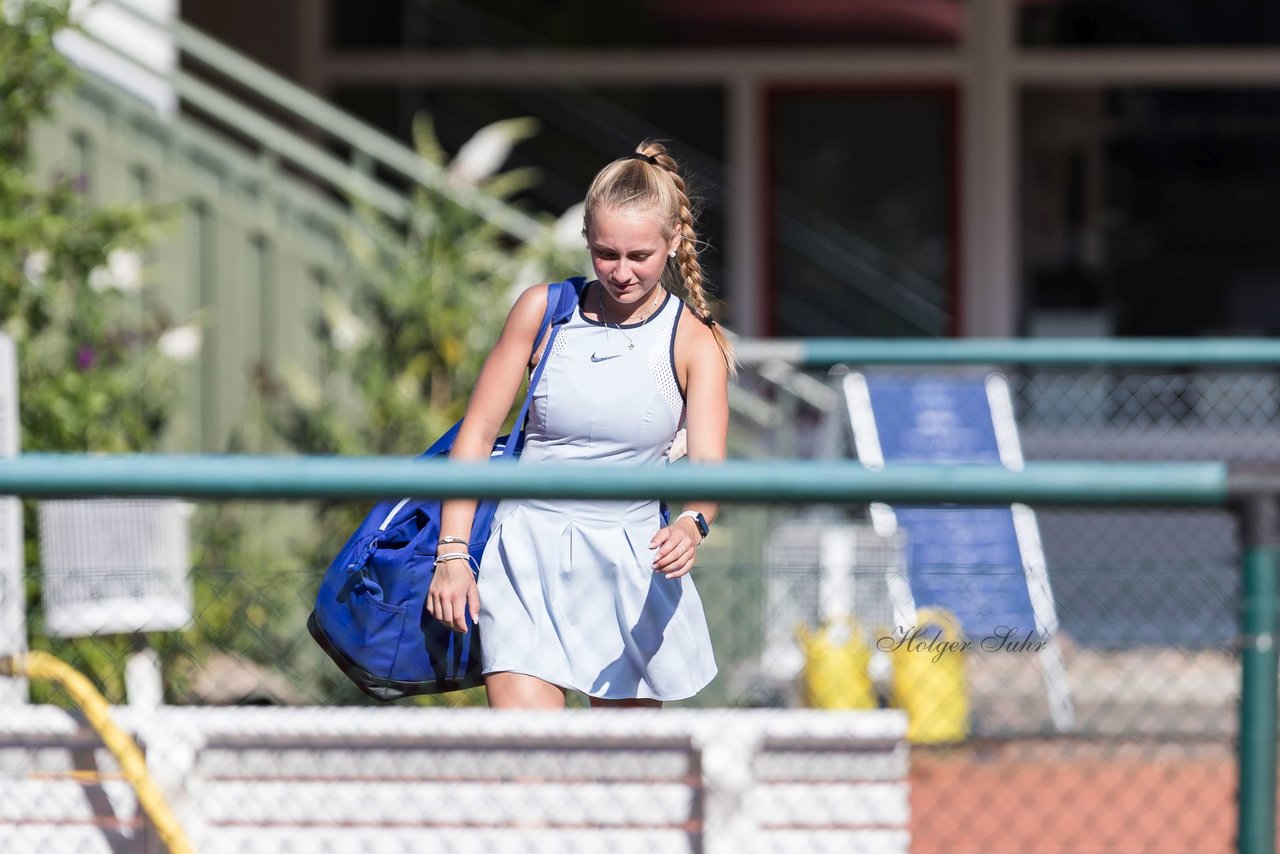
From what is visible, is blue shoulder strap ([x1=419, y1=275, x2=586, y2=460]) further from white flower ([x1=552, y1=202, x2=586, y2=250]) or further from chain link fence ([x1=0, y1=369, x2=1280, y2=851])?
white flower ([x1=552, y1=202, x2=586, y2=250])

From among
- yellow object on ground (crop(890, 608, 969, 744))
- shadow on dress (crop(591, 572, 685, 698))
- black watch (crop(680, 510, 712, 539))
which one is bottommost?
yellow object on ground (crop(890, 608, 969, 744))

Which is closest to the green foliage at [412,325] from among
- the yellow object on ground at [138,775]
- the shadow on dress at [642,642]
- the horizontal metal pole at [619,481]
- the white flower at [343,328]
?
the white flower at [343,328]

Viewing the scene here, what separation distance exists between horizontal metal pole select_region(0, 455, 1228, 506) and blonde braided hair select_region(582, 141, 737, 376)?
65 cm

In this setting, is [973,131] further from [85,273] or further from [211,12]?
[85,273]

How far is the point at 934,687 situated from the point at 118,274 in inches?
111

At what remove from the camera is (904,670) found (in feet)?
13.6

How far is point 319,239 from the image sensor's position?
5.98 m

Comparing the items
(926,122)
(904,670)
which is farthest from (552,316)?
(926,122)

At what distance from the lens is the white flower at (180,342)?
521 centimetres

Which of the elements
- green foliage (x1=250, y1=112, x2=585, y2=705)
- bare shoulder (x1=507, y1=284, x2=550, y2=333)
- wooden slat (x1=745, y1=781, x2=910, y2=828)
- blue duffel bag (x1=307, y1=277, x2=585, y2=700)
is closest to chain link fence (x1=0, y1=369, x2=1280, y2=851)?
wooden slat (x1=745, y1=781, x2=910, y2=828)

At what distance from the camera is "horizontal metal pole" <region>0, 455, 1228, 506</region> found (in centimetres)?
192

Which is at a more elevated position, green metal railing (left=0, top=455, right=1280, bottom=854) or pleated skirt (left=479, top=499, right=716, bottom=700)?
green metal railing (left=0, top=455, right=1280, bottom=854)

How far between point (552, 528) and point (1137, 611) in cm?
209

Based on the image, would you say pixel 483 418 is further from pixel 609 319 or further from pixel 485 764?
pixel 485 764
